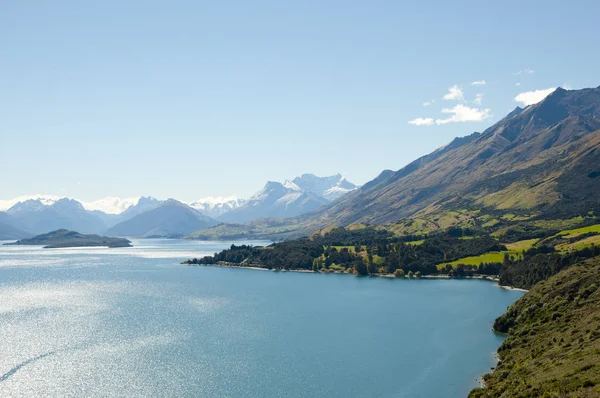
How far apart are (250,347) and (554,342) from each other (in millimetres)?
66919

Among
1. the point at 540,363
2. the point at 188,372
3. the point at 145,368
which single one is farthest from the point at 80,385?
A: the point at 540,363

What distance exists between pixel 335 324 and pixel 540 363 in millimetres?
73209

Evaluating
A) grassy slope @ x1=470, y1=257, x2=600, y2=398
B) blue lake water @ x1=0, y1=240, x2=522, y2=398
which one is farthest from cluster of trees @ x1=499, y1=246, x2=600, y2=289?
grassy slope @ x1=470, y1=257, x2=600, y2=398

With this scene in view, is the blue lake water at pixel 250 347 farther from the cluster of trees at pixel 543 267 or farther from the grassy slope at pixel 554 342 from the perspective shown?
the cluster of trees at pixel 543 267

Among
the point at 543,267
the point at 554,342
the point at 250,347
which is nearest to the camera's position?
the point at 554,342

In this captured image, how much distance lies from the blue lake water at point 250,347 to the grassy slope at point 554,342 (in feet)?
25.0

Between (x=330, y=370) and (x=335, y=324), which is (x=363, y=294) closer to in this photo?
(x=335, y=324)

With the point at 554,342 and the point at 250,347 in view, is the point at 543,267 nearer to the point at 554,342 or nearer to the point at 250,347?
the point at 554,342

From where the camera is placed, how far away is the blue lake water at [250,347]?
8912 centimetres

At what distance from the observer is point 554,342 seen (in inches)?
3327

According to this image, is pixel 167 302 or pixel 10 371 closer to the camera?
pixel 10 371

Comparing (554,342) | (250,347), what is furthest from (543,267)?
(250,347)

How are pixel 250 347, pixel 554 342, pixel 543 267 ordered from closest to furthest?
pixel 554 342 → pixel 250 347 → pixel 543 267

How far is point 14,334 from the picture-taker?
420ft
